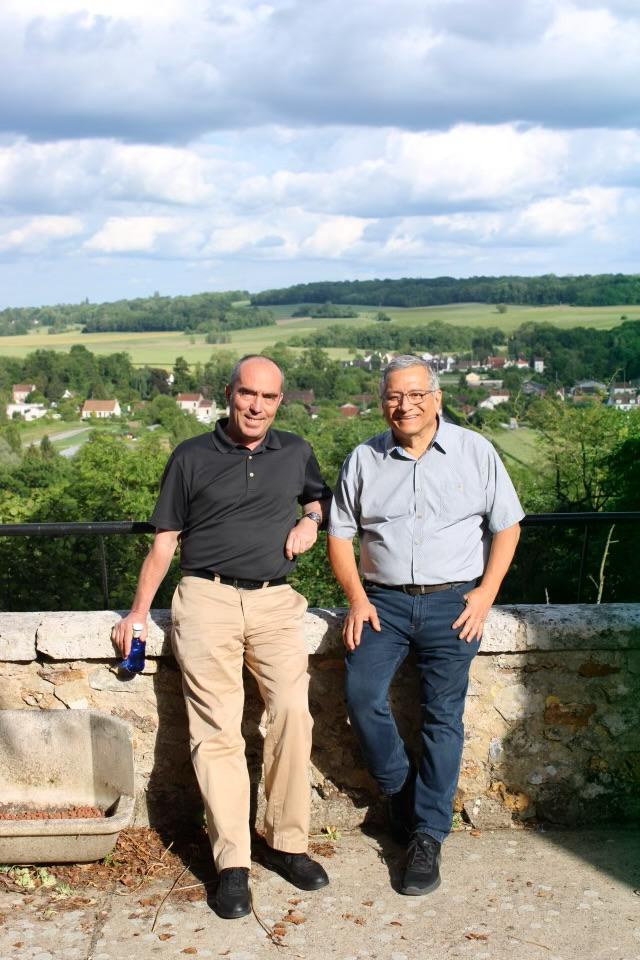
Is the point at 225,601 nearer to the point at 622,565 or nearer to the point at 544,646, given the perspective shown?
the point at 544,646

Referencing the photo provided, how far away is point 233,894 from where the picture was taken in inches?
117

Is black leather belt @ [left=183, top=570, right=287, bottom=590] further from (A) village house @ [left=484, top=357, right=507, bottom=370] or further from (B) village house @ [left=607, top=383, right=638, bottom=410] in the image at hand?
(A) village house @ [left=484, top=357, right=507, bottom=370]

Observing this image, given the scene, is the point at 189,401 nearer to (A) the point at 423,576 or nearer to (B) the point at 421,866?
(A) the point at 423,576

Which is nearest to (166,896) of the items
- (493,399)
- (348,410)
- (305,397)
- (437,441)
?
(437,441)

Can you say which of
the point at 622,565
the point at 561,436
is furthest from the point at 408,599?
the point at 561,436

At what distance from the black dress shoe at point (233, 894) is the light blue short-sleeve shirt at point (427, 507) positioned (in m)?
1.03

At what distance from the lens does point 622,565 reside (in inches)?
325

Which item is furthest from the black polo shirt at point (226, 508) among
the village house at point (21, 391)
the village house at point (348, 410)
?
the village house at point (21, 391)

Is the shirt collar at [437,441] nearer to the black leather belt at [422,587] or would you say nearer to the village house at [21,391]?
the black leather belt at [422,587]

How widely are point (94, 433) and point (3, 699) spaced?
23.8 meters

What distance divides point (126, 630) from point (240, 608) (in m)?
0.39

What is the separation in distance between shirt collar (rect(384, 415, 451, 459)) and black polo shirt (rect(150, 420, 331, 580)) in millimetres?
370

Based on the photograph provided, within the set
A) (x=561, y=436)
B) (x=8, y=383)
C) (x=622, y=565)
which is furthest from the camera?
(x=8, y=383)

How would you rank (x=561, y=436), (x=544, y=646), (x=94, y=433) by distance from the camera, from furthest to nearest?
(x=94, y=433) < (x=561, y=436) < (x=544, y=646)
